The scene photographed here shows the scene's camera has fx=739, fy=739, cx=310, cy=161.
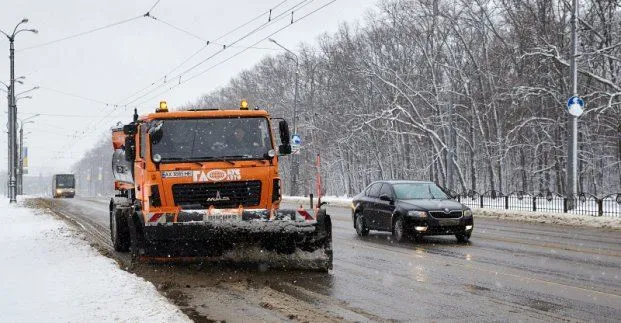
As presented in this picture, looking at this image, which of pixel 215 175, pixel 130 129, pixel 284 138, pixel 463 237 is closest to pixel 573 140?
pixel 463 237

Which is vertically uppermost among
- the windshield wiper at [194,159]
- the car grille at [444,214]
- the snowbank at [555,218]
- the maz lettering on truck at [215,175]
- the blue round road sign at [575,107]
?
the blue round road sign at [575,107]

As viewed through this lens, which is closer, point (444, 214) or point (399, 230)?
point (444, 214)

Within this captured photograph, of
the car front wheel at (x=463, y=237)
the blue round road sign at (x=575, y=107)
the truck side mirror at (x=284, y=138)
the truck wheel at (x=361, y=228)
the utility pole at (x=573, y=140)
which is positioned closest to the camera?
the truck side mirror at (x=284, y=138)

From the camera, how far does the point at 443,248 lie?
15.8m

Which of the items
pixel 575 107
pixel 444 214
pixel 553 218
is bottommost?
pixel 553 218

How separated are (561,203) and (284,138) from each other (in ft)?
63.7

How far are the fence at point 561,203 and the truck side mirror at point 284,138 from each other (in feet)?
32.8

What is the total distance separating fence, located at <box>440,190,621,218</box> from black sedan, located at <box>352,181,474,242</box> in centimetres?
344

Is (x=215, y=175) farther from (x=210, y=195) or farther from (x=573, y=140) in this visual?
(x=573, y=140)

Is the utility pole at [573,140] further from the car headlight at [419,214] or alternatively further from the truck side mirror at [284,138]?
the truck side mirror at [284,138]

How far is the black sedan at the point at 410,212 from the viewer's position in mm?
16922

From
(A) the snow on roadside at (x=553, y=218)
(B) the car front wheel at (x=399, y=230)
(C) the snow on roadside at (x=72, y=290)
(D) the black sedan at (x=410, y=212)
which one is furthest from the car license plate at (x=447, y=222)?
(A) the snow on roadside at (x=553, y=218)

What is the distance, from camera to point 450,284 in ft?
34.6

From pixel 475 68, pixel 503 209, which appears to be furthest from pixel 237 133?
pixel 475 68
